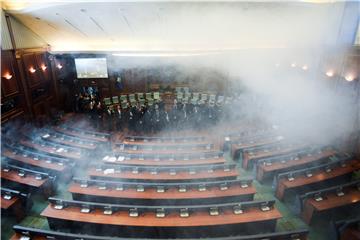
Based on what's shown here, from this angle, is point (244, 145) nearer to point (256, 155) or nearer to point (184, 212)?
point (256, 155)

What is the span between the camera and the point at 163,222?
5266 mm

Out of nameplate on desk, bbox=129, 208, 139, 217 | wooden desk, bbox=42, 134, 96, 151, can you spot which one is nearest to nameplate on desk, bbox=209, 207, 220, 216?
nameplate on desk, bbox=129, 208, 139, 217

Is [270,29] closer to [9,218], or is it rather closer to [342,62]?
[342,62]

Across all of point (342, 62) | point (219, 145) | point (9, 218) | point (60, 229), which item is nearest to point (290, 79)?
point (342, 62)

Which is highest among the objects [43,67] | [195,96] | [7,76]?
[43,67]

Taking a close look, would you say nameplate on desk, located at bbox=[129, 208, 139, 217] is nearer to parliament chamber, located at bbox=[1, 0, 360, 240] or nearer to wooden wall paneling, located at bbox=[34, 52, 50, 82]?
parliament chamber, located at bbox=[1, 0, 360, 240]

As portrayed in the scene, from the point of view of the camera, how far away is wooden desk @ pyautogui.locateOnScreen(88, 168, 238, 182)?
694 centimetres

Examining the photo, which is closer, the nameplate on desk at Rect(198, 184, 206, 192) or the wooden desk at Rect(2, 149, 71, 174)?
the nameplate on desk at Rect(198, 184, 206, 192)

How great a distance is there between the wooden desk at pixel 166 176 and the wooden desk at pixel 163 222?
1.46m

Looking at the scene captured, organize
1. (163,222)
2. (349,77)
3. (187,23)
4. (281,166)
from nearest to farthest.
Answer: (163,222)
(281,166)
(187,23)
(349,77)

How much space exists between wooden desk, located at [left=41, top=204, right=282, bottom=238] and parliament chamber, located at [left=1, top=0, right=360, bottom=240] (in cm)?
3

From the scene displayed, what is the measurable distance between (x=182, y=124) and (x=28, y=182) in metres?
7.50

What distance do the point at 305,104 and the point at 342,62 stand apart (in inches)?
89.0

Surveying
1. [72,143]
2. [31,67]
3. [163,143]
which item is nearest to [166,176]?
[163,143]
